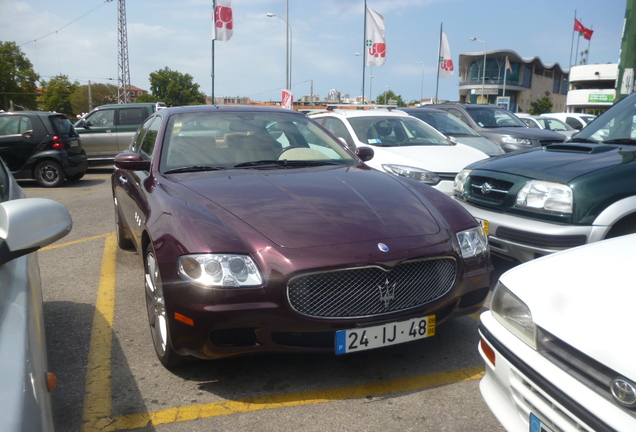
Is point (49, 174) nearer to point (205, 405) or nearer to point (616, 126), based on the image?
point (205, 405)

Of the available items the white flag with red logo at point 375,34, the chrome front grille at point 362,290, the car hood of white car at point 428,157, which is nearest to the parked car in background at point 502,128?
the car hood of white car at point 428,157

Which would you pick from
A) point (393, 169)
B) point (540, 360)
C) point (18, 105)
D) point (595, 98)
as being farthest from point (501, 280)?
point (595, 98)

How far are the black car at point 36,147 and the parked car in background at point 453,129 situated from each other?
7.48 meters

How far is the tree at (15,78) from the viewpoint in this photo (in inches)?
1822

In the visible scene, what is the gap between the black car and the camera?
38.8ft

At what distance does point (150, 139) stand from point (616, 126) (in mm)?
4106

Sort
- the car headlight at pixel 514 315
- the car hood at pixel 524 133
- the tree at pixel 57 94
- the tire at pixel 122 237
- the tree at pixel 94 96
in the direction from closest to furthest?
the car headlight at pixel 514 315, the tire at pixel 122 237, the car hood at pixel 524 133, the tree at pixel 57 94, the tree at pixel 94 96

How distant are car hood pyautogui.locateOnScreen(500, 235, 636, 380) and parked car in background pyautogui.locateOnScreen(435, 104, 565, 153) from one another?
9020mm

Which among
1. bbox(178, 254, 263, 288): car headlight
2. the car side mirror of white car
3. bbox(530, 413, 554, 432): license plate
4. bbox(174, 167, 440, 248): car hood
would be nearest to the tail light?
bbox(174, 167, 440, 248): car hood

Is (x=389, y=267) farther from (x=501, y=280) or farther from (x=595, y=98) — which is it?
(x=595, y=98)

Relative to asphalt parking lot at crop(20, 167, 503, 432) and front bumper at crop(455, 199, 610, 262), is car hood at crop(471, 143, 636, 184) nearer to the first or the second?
front bumper at crop(455, 199, 610, 262)

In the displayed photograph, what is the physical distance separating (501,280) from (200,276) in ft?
4.66

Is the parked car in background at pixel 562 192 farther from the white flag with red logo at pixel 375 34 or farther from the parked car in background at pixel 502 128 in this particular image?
the white flag with red logo at pixel 375 34

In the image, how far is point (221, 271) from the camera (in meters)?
2.76
